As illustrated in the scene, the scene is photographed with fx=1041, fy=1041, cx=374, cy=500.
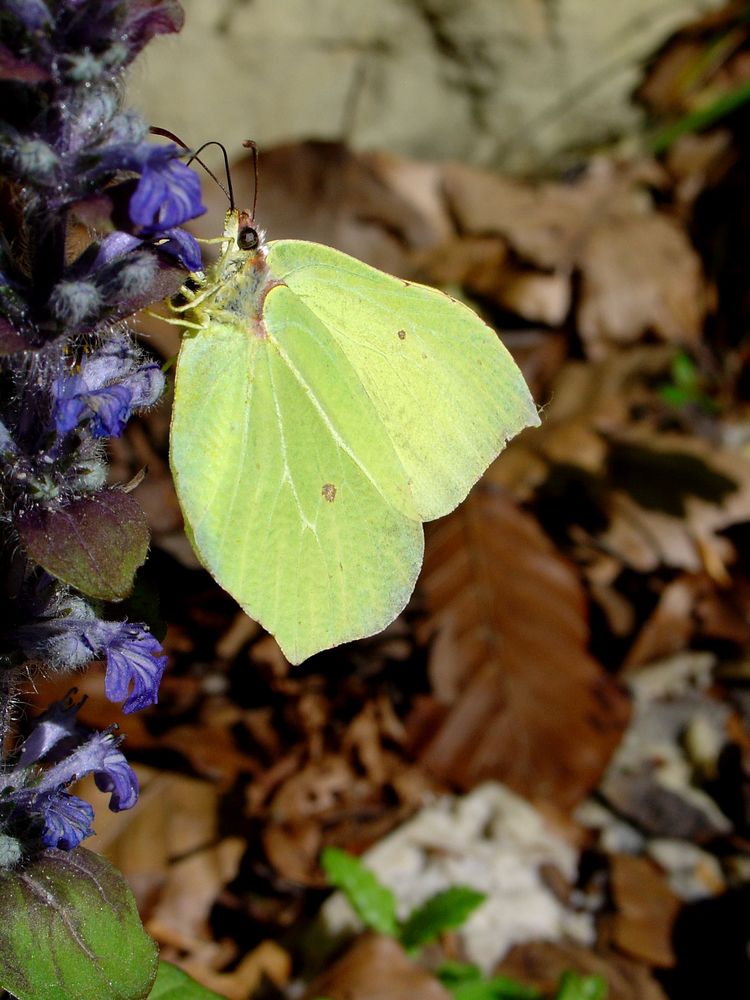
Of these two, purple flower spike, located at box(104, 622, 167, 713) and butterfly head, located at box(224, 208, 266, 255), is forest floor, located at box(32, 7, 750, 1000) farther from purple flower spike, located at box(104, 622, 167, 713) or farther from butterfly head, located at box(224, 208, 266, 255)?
butterfly head, located at box(224, 208, 266, 255)

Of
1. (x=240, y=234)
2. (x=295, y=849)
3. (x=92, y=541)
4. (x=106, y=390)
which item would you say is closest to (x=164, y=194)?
(x=106, y=390)

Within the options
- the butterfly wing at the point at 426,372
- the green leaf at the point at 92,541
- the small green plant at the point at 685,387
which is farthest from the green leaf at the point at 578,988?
the small green plant at the point at 685,387

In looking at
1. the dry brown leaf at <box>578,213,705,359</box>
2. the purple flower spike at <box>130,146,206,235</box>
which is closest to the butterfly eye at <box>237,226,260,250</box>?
the purple flower spike at <box>130,146,206,235</box>

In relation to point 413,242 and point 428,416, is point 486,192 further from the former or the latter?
point 428,416

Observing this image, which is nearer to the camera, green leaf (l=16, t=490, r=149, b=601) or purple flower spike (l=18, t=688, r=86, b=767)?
green leaf (l=16, t=490, r=149, b=601)

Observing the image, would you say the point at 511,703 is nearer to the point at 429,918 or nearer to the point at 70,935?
the point at 429,918

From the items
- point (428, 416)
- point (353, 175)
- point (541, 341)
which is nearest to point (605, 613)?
point (541, 341)
